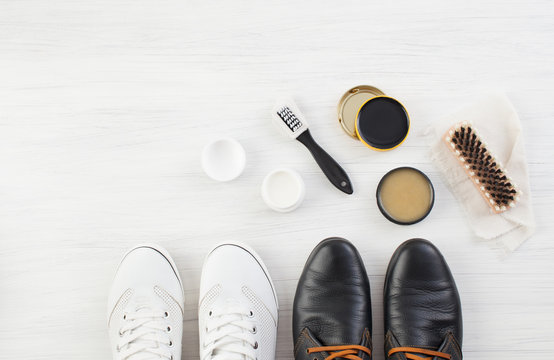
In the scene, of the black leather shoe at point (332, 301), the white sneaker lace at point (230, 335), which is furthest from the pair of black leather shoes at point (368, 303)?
the white sneaker lace at point (230, 335)

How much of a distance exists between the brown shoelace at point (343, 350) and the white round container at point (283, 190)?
0.98ft

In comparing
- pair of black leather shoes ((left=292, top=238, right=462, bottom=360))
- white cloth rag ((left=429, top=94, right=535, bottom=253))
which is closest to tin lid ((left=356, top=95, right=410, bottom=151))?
white cloth rag ((left=429, top=94, right=535, bottom=253))

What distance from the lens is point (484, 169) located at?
3.02ft

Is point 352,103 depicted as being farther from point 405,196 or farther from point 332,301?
point 332,301

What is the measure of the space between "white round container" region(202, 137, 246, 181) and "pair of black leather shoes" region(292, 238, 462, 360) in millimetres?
250

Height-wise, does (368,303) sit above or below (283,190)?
below

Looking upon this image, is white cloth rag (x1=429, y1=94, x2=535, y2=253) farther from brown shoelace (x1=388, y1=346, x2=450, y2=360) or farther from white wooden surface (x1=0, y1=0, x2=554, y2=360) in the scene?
brown shoelace (x1=388, y1=346, x2=450, y2=360)

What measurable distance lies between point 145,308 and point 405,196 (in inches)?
24.0

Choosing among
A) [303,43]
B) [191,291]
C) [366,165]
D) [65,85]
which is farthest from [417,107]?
[65,85]

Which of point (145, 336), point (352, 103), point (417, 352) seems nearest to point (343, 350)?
point (417, 352)

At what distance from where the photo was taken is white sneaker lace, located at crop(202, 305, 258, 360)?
3.03 feet

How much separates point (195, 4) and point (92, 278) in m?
0.66

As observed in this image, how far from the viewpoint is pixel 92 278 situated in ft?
3.26

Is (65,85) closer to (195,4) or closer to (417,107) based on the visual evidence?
(195,4)
